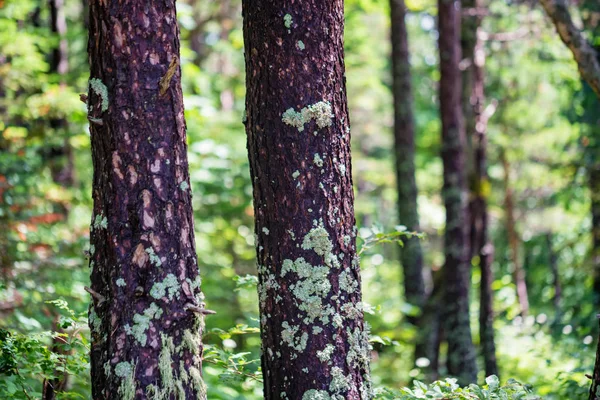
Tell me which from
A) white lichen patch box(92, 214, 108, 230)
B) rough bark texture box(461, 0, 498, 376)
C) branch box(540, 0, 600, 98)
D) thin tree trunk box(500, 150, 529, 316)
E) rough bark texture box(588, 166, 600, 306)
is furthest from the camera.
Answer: thin tree trunk box(500, 150, 529, 316)

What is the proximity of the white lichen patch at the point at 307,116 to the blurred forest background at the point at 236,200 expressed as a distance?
98 centimetres

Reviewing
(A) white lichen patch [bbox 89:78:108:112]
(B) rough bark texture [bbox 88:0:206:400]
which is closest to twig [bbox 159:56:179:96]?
(B) rough bark texture [bbox 88:0:206:400]

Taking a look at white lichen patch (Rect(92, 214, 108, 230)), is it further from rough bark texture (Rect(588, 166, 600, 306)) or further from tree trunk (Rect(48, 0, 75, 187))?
tree trunk (Rect(48, 0, 75, 187))

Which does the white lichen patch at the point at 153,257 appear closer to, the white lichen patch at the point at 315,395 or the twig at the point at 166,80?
the twig at the point at 166,80

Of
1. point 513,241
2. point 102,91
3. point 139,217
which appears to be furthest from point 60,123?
point 513,241

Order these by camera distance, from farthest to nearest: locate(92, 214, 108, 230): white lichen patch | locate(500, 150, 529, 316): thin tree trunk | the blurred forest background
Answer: locate(500, 150, 529, 316): thin tree trunk < the blurred forest background < locate(92, 214, 108, 230): white lichen patch

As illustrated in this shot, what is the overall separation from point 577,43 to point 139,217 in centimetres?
319

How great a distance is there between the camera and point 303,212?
8.43 feet

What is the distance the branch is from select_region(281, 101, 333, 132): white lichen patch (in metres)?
2.27

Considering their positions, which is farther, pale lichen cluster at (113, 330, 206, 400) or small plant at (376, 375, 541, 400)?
small plant at (376, 375, 541, 400)

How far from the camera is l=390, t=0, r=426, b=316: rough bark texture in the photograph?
9672mm

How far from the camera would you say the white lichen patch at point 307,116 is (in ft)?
8.45

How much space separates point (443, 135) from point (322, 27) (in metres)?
5.46

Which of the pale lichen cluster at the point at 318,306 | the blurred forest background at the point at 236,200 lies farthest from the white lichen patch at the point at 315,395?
the blurred forest background at the point at 236,200
